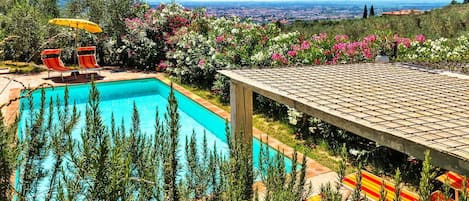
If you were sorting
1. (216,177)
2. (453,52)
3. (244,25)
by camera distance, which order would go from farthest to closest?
(244,25)
(453,52)
(216,177)

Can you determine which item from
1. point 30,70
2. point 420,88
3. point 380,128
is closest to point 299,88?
point 420,88

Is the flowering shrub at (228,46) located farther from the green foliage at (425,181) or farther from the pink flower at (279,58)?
the green foliage at (425,181)

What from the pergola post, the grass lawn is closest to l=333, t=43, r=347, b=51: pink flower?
the grass lawn

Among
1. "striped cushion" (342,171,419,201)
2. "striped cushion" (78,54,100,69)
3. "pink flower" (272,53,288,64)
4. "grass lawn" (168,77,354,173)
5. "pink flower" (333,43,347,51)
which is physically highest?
"pink flower" (333,43,347,51)

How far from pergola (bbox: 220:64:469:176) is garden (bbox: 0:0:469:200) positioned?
0.37 m

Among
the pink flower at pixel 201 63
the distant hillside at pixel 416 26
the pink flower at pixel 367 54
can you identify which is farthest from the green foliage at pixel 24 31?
the pink flower at pixel 367 54

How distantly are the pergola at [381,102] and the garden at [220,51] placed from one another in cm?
37

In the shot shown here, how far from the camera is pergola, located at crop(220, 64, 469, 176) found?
9.82ft

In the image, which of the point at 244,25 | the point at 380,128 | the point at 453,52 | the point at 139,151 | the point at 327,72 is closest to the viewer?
the point at 139,151

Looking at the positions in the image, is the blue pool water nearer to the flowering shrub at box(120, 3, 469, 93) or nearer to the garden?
the garden

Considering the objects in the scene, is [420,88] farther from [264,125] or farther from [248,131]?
[264,125]

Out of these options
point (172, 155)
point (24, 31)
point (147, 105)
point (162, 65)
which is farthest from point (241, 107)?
point (24, 31)

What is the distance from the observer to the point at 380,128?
10.7ft

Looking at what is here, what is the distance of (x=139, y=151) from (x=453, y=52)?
8.63 m
